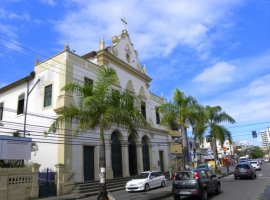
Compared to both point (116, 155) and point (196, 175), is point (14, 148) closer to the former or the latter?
point (196, 175)

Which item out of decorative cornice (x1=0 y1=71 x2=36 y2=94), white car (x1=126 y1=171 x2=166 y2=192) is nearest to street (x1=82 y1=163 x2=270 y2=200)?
white car (x1=126 y1=171 x2=166 y2=192)

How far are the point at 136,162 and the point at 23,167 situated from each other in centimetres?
1505

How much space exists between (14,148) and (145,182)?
9.72m

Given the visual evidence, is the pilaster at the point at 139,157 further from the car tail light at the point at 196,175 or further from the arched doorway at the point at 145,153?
the car tail light at the point at 196,175

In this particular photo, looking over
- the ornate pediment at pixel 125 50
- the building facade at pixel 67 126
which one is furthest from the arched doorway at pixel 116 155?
the ornate pediment at pixel 125 50

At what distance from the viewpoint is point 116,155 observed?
1150 inches

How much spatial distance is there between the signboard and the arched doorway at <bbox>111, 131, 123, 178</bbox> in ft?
33.1

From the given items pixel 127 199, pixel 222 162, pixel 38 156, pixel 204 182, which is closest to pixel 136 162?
pixel 38 156

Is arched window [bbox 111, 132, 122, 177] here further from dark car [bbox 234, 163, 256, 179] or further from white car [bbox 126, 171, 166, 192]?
dark car [bbox 234, 163, 256, 179]

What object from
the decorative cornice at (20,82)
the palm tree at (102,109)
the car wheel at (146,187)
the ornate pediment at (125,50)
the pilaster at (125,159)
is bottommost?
the car wheel at (146,187)

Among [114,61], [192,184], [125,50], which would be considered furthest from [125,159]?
[192,184]

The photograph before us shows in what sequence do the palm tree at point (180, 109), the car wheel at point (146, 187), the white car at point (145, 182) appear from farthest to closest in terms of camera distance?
1. the palm tree at point (180, 109)
2. the car wheel at point (146, 187)
3. the white car at point (145, 182)

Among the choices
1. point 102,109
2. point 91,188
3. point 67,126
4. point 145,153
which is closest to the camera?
point 102,109

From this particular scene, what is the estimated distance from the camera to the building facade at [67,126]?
23.5 m
